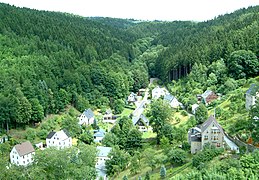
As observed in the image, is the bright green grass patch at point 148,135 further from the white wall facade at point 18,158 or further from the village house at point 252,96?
the white wall facade at point 18,158

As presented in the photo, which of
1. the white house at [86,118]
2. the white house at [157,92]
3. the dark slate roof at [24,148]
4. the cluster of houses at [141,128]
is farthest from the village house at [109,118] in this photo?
the dark slate roof at [24,148]

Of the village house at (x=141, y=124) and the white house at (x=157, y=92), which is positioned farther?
the white house at (x=157, y=92)

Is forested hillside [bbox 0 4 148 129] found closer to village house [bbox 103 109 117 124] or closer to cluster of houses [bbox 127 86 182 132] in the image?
cluster of houses [bbox 127 86 182 132]

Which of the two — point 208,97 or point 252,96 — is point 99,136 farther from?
point 252,96

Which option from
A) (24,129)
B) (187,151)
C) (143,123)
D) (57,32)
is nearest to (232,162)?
(187,151)

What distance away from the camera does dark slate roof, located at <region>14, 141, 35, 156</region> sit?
1867 inches

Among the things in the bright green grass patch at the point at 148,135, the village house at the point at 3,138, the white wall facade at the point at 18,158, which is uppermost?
the bright green grass patch at the point at 148,135

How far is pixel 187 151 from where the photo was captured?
4228cm

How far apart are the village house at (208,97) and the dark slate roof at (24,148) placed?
2897 centimetres

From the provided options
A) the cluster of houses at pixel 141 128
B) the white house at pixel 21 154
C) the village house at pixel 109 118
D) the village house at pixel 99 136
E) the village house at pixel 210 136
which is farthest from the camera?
the village house at pixel 109 118

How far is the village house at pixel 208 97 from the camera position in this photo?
62594 millimetres

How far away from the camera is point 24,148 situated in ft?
158

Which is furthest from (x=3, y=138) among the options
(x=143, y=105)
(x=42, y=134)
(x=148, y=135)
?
(x=143, y=105)

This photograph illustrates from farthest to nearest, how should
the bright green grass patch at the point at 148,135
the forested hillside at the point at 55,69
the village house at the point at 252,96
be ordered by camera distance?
1. the forested hillside at the point at 55,69
2. the bright green grass patch at the point at 148,135
3. the village house at the point at 252,96
